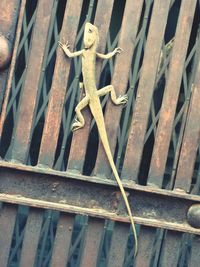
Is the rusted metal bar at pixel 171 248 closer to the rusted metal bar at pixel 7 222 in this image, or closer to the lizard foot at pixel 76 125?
the lizard foot at pixel 76 125

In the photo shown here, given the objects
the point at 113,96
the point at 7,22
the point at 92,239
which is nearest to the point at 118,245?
the point at 92,239

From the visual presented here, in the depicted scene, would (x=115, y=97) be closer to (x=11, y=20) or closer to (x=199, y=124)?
(x=199, y=124)

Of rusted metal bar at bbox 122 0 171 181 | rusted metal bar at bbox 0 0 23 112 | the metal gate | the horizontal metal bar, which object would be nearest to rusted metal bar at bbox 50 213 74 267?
the metal gate

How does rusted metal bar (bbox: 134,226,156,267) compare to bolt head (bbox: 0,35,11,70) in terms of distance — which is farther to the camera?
rusted metal bar (bbox: 134,226,156,267)

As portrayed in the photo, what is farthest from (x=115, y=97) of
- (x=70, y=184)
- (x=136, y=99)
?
(x=70, y=184)

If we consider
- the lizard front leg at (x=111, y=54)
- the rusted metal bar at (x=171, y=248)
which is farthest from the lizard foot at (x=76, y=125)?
the rusted metal bar at (x=171, y=248)

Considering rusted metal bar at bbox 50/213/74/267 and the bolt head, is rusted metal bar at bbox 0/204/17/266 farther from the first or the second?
the bolt head
